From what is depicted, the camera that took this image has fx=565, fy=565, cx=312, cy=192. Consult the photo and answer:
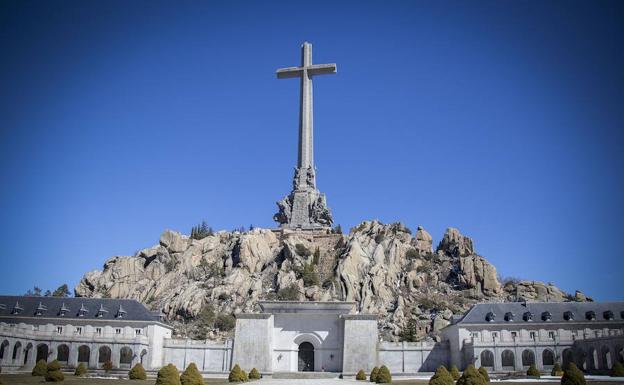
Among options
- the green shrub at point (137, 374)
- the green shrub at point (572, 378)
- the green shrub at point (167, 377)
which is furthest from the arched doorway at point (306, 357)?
the green shrub at point (572, 378)

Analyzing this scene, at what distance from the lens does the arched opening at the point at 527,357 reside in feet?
195

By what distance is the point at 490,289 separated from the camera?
8650 cm

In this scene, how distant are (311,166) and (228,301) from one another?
94.7ft

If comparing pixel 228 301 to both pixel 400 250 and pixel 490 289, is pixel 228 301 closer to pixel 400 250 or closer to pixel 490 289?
pixel 400 250

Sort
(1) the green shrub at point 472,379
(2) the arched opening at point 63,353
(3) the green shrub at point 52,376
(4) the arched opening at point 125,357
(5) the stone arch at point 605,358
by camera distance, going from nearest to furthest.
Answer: (1) the green shrub at point 472,379 → (3) the green shrub at point 52,376 → (5) the stone arch at point 605,358 → (4) the arched opening at point 125,357 → (2) the arched opening at point 63,353

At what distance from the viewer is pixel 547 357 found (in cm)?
5978

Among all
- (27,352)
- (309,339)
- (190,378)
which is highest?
(309,339)

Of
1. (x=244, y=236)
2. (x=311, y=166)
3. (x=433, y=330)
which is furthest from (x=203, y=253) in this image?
(x=433, y=330)

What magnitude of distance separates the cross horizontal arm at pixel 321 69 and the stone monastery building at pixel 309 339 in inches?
2084

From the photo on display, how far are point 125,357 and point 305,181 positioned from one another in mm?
46395

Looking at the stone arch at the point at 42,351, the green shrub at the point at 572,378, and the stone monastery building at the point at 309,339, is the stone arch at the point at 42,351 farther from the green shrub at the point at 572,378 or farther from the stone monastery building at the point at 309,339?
the green shrub at the point at 572,378

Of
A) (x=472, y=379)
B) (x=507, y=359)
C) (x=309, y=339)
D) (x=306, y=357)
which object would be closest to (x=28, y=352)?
(x=306, y=357)

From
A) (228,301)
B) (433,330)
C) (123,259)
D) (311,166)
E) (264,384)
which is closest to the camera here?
(264,384)

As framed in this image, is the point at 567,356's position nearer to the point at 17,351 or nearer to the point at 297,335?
the point at 297,335
